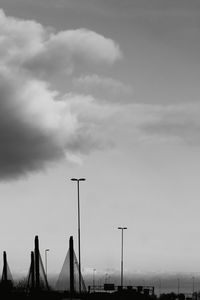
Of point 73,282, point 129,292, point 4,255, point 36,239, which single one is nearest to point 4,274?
point 4,255

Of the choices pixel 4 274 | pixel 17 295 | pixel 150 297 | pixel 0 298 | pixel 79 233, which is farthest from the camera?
pixel 4 274

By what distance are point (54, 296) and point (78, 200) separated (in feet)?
77.3

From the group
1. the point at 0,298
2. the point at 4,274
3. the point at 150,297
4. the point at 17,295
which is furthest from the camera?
the point at 4,274

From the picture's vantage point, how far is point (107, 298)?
117 meters

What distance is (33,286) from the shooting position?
370ft

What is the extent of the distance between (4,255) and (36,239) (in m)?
46.2

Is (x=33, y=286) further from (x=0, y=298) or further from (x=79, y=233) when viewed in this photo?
(x=79, y=233)

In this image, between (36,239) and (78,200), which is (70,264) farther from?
(36,239)

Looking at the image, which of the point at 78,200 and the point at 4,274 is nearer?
the point at 78,200

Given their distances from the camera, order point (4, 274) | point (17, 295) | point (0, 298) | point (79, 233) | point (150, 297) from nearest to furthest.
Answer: point (79, 233) → point (0, 298) → point (17, 295) → point (150, 297) → point (4, 274)

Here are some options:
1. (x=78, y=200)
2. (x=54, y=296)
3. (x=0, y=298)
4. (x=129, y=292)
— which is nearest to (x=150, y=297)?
(x=129, y=292)

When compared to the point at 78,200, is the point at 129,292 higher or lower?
lower

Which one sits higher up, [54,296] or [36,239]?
[36,239]

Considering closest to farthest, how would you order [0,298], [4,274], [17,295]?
[0,298] → [17,295] → [4,274]
